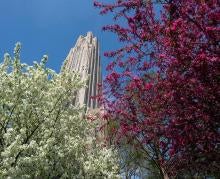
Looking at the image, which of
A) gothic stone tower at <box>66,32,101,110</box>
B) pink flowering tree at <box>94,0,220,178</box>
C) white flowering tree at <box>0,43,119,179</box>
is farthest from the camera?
gothic stone tower at <box>66,32,101,110</box>

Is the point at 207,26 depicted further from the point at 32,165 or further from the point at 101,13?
the point at 32,165

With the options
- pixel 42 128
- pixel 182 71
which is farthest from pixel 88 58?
pixel 182 71

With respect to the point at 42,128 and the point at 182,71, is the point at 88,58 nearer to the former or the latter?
the point at 42,128

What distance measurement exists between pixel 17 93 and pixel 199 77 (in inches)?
337

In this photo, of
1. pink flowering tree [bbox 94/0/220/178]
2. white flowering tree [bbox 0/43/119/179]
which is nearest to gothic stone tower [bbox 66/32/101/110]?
white flowering tree [bbox 0/43/119/179]

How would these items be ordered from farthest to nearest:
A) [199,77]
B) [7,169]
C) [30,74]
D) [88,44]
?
[88,44]
[30,74]
[7,169]
[199,77]

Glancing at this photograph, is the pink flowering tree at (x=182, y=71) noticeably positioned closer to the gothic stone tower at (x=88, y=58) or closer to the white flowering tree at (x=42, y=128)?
the white flowering tree at (x=42, y=128)

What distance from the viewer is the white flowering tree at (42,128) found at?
14.2 metres

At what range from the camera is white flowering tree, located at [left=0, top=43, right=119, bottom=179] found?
14211 mm

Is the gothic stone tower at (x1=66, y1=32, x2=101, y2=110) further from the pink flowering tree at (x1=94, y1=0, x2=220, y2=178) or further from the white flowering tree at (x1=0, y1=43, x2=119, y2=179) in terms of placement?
the pink flowering tree at (x1=94, y1=0, x2=220, y2=178)

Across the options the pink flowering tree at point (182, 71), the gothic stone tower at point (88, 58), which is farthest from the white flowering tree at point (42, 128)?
the gothic stone tower at point (88, 58)

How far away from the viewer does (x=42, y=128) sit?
52.9ft

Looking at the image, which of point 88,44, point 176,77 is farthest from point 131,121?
point 88,44

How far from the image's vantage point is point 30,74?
16.8 metres
